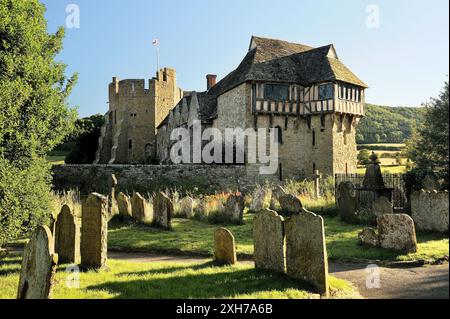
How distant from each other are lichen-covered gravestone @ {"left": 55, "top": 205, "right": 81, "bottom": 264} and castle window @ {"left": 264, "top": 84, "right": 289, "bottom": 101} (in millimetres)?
Answer: 21595

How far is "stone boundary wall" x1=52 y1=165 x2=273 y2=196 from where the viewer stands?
27.6 meters

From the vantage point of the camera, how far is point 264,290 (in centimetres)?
691

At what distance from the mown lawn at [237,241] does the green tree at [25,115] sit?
3044mm

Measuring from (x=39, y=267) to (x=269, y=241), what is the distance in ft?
13.9

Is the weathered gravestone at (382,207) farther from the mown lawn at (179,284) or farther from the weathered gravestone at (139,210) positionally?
the weathered gravestone at (139,210)

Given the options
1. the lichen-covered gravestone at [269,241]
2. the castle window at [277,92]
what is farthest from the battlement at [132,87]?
the lichen-covered gravestone at [269,241]

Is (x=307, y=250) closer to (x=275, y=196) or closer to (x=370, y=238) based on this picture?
(x=370, y=238)

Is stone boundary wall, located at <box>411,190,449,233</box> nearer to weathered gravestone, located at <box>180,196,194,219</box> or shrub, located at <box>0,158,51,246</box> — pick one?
weathered gravestone, located at <box>180,196,194,219</box>

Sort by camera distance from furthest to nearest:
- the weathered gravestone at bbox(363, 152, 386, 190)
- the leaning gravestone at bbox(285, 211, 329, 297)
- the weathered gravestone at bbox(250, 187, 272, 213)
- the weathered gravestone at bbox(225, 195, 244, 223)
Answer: the weathered gravestone at bbox(250, 187, 272, 213) → the weathered gravestone at bbox(225, 195, 244, 223) → the weathered gravestone at bbox(363, 152, 386, 190) → the leaning gravestone at bbox(285, 211, 329, 297)

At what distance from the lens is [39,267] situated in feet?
21.0

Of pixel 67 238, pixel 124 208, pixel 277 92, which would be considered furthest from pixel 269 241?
pixel 277 92

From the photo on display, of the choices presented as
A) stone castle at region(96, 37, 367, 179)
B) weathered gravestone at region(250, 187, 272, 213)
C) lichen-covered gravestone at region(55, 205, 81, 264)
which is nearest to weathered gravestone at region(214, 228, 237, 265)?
lichen-covered gravestone at region(55, 205, 81, 264)
